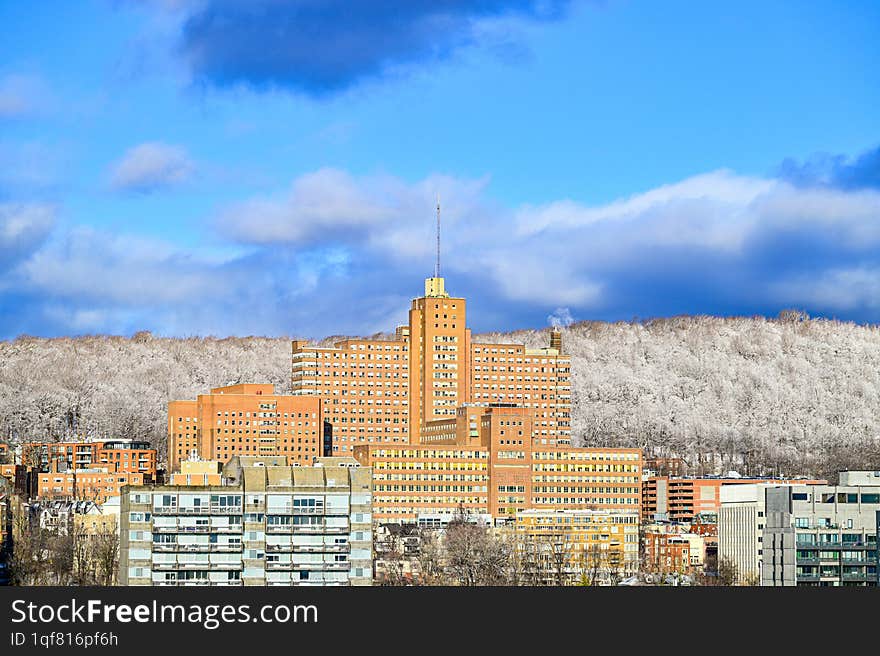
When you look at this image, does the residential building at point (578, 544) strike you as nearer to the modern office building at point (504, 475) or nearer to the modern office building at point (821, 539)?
the modern office building at point (504, 475)

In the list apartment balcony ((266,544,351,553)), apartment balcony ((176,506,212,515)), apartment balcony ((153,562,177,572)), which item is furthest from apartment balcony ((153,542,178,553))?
apartment balcony ((266,544,351,553))

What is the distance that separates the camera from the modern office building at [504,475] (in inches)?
7490

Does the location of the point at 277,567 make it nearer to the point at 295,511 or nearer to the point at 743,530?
the point at 295,511

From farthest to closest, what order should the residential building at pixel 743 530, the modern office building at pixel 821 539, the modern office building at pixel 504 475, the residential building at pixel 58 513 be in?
1. the modern office building at pixel 504 475
2. the residential building at pixel 58 513
3. the residential building at pixel 743 530
4. the modern office building at pixel 821 539

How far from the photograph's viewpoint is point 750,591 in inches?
2714

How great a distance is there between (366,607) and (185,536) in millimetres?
32695

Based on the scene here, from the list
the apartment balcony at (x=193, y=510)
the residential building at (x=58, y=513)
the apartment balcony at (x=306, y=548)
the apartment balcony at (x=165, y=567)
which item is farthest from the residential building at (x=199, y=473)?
the apartment balcony at (x=306, y=548)

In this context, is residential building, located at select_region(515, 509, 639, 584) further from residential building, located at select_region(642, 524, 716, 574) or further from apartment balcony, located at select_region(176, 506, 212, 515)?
apartment balcony, located at select_region(176, 506, 212, 515)

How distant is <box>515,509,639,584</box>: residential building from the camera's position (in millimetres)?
143250

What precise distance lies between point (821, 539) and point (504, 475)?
7725 centimetres

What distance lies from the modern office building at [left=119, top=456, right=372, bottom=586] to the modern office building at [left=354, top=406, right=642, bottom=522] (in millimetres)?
92917

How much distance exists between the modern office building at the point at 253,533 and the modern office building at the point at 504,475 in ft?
305

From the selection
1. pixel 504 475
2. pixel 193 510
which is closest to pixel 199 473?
pixel 504 475

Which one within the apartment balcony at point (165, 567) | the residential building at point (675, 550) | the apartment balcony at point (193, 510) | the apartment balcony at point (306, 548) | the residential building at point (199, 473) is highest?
the residential building at point (199, 473)
